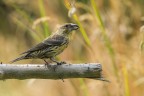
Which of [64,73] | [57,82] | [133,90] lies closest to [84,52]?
[57,82]

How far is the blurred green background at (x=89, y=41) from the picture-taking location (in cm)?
459

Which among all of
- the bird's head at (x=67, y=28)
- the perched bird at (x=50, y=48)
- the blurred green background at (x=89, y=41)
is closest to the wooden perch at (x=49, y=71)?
the perched bird at (x=50, y=48)

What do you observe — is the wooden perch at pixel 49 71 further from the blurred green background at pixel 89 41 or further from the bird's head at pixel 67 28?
the bird's head at pixel 67 28

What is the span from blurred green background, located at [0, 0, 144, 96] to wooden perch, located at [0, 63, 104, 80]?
1.53ft

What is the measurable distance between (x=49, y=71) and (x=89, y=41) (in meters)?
1.14

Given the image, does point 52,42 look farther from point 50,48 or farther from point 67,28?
point 67,28

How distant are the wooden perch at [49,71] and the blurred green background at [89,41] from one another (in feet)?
1.53

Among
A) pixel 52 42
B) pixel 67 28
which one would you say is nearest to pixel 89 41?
pixel 67 28

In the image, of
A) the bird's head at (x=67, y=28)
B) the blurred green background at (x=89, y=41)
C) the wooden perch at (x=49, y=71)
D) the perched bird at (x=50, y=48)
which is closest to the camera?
the wooden perch at (x=49, y=71)

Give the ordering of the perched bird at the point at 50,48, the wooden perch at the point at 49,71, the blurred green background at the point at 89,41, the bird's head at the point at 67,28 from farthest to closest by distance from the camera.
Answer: the blurred green background at the point at 89,41, the bird's head at the point at 67,28, the perched bird at the point at 50,48, the wooden perch at the point at 49,71

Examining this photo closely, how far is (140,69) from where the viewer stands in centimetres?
511

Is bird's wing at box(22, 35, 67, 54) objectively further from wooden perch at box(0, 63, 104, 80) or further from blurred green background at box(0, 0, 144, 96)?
wooden perch at box(0, 63, 104, 80)

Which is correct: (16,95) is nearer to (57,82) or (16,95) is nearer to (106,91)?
(57,82)

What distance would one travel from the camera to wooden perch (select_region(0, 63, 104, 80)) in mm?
3229
